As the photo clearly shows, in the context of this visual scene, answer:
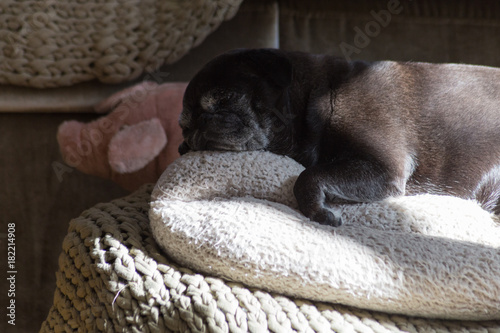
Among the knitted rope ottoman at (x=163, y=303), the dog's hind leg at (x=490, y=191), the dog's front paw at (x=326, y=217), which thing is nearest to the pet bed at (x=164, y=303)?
the knitted rope ottoman at (x=163, y=303)

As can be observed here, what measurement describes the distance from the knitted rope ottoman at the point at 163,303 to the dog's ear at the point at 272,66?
0.49m

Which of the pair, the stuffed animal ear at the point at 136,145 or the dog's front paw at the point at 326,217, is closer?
the dog's front paw at the point at 326,217

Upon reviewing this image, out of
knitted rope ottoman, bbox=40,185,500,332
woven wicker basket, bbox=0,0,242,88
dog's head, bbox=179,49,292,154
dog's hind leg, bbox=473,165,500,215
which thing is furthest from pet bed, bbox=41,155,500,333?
woven wicker basket, bbox=0,0,242,88

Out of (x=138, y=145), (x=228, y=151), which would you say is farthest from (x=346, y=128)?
(x=138, y=145)

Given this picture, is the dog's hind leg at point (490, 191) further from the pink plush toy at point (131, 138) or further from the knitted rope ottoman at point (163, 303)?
the pink plush toy at point (131, 138)

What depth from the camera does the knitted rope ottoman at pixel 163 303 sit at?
2.39 feet

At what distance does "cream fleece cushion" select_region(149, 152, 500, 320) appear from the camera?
77 cm

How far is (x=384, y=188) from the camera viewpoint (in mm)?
1072

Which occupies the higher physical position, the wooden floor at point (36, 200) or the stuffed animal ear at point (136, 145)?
the stuffed animal ear at point (136, 145)

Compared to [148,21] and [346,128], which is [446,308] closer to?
[346,128]

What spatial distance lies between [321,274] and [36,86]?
1277 mm

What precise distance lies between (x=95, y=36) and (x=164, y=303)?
110 centimetres

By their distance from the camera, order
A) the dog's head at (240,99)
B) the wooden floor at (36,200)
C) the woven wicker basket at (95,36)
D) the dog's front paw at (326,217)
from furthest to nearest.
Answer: the wooden floor at (36,200) < the woven wicker basket at (95,36) < the dog's head at (240,99) < the dog's front paw at (326,217)

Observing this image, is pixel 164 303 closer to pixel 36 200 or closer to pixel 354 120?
pixel 354 120
